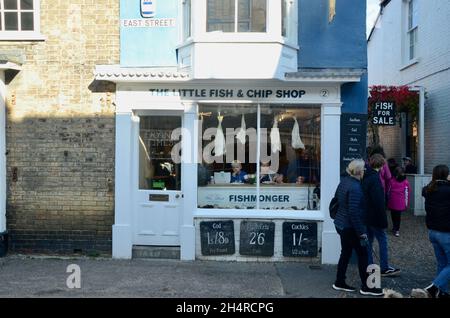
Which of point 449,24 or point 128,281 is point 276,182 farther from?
point 449,24

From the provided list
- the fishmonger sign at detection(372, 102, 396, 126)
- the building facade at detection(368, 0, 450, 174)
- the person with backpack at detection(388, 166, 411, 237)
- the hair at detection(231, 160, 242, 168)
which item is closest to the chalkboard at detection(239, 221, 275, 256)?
the hair at detection(231, 160, 242, 168)

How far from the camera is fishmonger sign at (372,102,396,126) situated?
1139 cm

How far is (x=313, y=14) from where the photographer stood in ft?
27.8

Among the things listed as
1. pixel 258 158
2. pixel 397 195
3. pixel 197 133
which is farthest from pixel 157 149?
pixel 397 195

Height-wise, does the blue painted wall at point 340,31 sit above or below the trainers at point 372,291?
above

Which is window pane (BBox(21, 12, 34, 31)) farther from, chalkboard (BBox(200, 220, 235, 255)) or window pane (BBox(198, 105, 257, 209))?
chalkboard (BBox(200, 220, 235, 255))

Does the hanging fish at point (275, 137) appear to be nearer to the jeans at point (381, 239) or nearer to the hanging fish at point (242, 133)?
the hanging fish at point (242, 133)

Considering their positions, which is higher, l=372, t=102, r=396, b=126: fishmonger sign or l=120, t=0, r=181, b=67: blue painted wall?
l=120, t=0, r=181, b=67: blue painted wall

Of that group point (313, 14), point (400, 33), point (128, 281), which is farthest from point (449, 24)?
point (128, 281)

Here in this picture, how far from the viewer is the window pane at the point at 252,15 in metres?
8.34

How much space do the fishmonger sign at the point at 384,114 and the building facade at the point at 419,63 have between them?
95.0 inches

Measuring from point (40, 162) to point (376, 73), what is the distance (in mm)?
14233

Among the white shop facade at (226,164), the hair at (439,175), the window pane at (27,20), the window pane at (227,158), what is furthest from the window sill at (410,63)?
the window pane at (27,20)

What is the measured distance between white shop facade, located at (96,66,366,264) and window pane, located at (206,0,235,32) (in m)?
0.94
